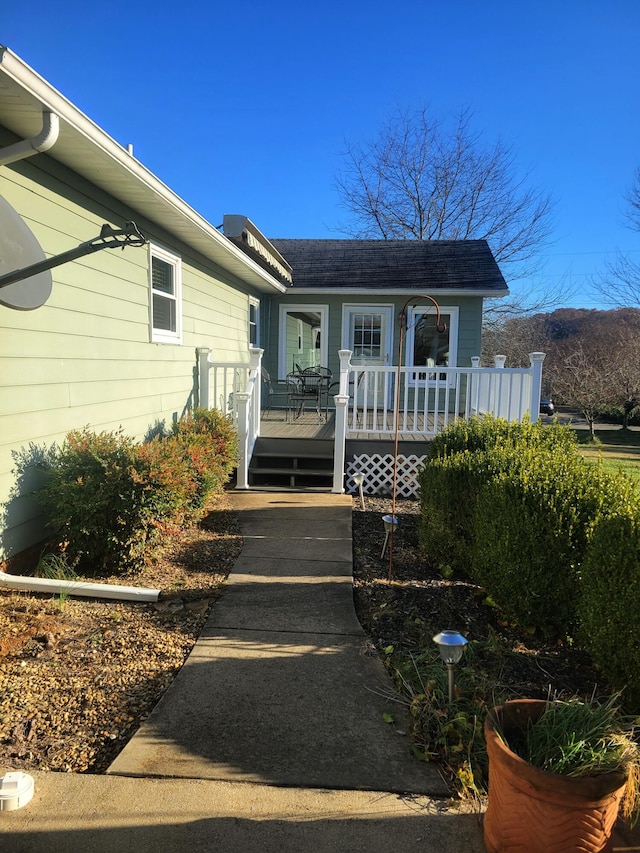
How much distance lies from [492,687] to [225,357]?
7.59 metres

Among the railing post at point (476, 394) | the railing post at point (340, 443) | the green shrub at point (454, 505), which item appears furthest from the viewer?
the railing post at point (476, 394)

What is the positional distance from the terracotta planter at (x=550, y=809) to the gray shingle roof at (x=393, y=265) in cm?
1037

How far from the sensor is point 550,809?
174 cm

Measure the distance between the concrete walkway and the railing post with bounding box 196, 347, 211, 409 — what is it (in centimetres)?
498

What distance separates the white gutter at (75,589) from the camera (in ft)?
12.5

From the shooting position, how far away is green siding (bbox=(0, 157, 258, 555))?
3.97 metres

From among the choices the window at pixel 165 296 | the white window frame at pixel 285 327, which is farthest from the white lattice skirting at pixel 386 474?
the white window frame at pixel 285 327

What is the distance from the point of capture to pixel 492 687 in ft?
9.02

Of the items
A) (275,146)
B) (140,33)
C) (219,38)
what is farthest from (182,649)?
(275,146)

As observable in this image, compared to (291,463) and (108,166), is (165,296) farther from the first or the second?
(291,463)

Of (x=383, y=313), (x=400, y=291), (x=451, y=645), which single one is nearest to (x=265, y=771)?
(x=451, y=645)

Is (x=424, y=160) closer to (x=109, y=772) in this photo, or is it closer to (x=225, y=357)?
(x=225, y=357)

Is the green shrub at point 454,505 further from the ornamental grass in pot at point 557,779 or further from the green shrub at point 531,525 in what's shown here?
the ornamental grass in pot at point 557,779

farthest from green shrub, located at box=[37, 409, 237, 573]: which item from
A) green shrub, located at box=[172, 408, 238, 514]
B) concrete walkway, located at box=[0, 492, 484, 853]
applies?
concrete walkway, located at box=[0, 492, 484, 853]
